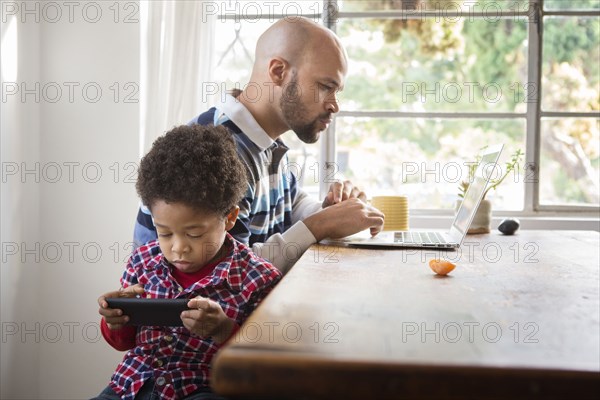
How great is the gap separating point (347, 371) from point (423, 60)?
242 centimetres

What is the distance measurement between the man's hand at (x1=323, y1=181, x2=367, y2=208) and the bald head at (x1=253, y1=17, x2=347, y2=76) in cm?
37

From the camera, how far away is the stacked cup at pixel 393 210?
7.91 feet

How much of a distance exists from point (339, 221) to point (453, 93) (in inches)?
48.1

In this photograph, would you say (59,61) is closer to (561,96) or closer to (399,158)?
(399,158)

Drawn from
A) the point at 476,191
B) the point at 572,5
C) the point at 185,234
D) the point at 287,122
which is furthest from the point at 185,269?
the point at 572,5

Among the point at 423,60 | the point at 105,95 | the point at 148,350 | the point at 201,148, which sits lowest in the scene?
the point at 148,350

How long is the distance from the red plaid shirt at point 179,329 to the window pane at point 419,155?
1.43m

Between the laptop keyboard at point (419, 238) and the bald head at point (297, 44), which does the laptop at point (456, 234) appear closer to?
the laptop keyboard at point (419, 238)

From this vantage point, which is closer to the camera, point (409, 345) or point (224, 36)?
point (409, 345)

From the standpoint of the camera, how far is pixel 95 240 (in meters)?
2.62

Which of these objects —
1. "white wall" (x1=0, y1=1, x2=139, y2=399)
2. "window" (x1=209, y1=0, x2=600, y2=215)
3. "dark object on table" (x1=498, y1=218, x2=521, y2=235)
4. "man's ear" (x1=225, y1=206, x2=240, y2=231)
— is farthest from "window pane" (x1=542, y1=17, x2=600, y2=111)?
"man's ear" (x1=225, y1=206, x2=240, y2=231)

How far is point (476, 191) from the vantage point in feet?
6.59

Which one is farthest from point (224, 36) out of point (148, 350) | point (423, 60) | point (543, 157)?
point (148, 350)

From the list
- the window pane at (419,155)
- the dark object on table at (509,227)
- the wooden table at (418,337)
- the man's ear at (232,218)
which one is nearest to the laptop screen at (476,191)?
the dark object on table at (509,227)
